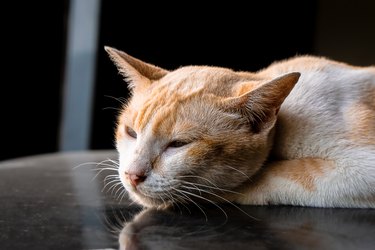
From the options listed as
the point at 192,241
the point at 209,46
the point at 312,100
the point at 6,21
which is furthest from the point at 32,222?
the point at 209,46

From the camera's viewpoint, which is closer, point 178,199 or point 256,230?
point 256,230

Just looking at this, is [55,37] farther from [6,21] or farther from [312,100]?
[312,100]

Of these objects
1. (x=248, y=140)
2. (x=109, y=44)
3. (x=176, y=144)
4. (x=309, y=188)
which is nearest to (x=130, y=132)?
(x=176, y=144)

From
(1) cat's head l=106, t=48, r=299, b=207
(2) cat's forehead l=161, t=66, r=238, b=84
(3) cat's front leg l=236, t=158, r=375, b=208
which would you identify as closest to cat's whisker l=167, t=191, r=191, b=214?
(1) cat's head l=106, t=48, r=299, b=207

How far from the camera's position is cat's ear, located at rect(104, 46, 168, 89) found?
1497 mm

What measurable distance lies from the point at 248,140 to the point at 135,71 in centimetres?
35

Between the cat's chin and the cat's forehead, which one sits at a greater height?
the cat's forehead

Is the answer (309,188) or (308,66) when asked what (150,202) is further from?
(308,66)

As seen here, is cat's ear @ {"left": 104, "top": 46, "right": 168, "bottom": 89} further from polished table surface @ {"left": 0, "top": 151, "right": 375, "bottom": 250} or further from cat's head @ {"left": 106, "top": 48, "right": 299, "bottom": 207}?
polished table surface @ {"left": 0, "top": 151, "right": 375, "bottom": 250}

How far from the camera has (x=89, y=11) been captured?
3.43 m

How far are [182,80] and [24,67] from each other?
6.76ft

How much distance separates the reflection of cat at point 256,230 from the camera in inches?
40.7

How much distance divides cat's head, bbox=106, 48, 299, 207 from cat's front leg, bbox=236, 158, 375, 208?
0.12 feet

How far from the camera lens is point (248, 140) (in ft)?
4.33
